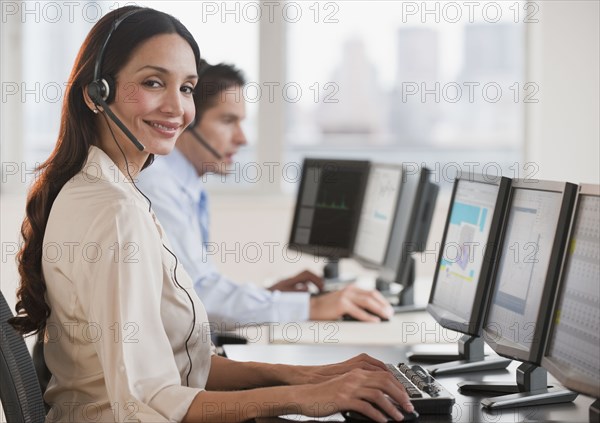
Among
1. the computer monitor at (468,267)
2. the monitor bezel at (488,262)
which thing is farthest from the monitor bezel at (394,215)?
the monitor bezel at (488,262)

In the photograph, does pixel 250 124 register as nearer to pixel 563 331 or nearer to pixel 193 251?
pixel 193 251

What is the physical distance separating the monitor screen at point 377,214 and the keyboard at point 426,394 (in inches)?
51.8

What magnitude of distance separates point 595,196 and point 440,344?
106cm

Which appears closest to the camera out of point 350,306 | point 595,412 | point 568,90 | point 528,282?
point 595,412

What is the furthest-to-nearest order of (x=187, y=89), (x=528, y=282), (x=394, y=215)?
(x=394, y=215)
(x=187, y=89)
(x=528, y=282)

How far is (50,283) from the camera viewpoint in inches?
62.7

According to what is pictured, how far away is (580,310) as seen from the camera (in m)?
1.44

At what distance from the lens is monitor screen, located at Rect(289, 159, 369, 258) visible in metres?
3.31

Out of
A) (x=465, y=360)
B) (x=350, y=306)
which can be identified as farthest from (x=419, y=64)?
(x=465, y=360)

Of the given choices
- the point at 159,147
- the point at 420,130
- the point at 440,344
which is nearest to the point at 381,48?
the point at 420,130

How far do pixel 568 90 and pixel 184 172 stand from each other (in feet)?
7.54

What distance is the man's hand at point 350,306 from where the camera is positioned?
276 cm

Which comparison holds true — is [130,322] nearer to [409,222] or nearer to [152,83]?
[152,83]

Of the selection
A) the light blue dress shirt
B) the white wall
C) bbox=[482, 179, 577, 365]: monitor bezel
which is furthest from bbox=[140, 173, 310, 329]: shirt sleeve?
the white wall
